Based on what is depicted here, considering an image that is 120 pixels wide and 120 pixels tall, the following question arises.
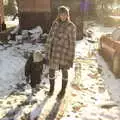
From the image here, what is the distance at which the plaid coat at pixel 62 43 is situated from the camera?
7801 mm

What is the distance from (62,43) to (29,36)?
8.14m

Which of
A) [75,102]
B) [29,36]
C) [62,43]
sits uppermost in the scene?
[62,43]

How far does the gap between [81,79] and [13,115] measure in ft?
11.2

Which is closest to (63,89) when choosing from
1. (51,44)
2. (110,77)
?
(51,44)

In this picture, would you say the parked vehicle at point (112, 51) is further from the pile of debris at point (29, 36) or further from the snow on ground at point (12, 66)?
the pile of debris at point (29, 36)

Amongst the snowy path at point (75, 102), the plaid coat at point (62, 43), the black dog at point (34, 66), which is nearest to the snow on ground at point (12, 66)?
the snowy path at point (75, 102)

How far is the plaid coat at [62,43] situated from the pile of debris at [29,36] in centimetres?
737

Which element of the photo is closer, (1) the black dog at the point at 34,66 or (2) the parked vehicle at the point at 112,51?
(1) the black dog at the point at 34,66

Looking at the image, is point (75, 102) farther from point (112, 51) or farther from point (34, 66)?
point (112, 51)

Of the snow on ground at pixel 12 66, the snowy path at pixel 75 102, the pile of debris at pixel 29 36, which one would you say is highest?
the pile of debris at pixel 29 36

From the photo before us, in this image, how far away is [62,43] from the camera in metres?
7.84

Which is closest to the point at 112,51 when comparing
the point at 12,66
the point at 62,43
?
the point at 12,66

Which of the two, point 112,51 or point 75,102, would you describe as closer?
point 75,102

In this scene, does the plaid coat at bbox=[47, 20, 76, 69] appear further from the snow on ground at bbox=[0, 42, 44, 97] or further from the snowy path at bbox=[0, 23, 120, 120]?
the snow on ground at bbox=[0, 42, 44, 97]
